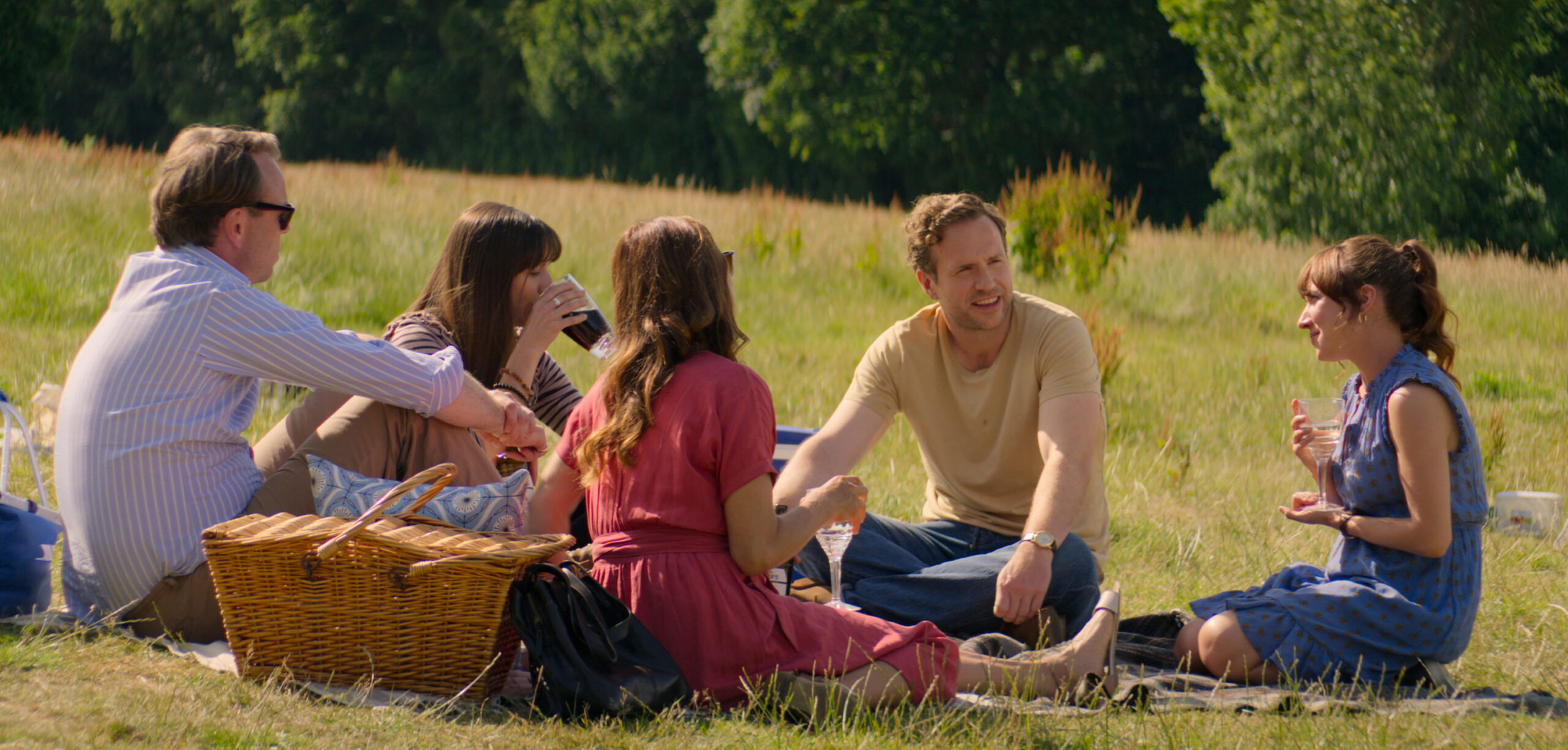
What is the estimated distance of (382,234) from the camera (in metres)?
10.1

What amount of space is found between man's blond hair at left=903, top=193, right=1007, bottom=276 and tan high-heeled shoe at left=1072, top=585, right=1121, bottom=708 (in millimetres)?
1079

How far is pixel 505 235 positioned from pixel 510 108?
39.2 metres

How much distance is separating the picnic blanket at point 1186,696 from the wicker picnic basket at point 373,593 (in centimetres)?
7

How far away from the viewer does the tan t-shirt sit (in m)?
3.49

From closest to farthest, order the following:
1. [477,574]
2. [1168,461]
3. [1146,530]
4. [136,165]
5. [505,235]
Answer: [477,574] < [505,235] < [1146,530] < [1168,461] < [136,165]

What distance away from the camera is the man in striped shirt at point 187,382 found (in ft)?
9.57

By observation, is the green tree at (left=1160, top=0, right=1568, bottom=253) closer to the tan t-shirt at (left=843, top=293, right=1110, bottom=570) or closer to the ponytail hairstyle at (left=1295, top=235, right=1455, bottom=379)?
the ponytail hairstyle at (left=1295, top=235, right=1455, bottom=379)

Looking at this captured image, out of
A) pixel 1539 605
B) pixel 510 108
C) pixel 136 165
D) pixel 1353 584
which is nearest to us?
pixel 1353 584

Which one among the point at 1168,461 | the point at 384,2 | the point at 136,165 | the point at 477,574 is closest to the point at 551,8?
the point at 384,2

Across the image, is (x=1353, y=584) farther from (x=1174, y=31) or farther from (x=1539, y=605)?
(x=1174, y=31)

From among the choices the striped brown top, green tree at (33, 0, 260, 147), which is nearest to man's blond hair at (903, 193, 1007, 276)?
the striped brown top

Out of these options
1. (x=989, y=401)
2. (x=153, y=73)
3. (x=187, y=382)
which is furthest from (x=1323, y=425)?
(x=153, y=73)

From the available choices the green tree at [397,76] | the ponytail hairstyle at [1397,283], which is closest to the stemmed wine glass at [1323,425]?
the ponytail hairstyle at [1397,283]

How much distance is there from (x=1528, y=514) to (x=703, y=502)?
396 cm
